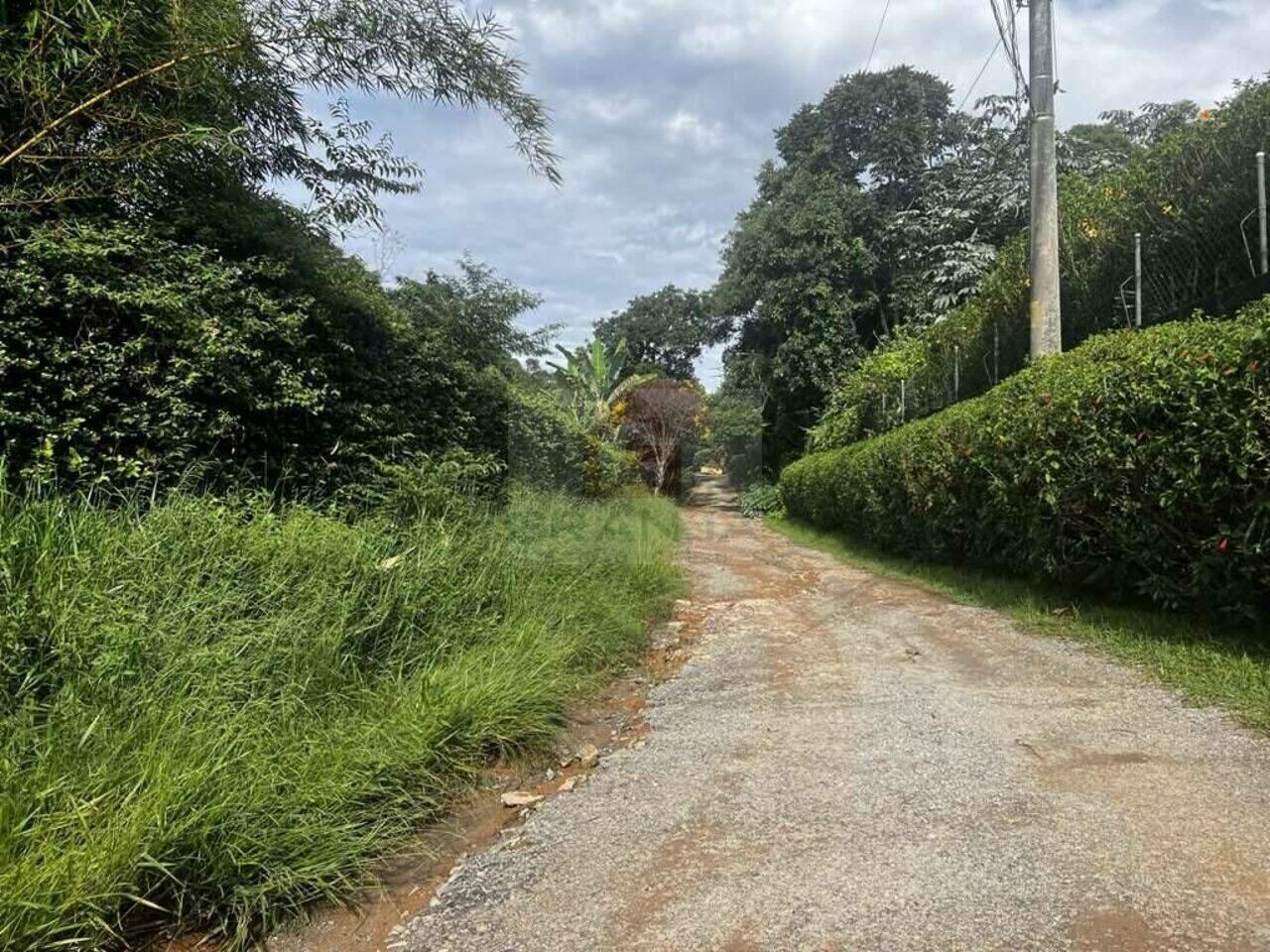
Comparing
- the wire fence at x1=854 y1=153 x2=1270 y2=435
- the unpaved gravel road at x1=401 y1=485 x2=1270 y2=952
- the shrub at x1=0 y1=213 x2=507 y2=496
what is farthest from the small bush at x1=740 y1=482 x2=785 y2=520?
the unpaved gravel road at x1=401 y1=485 x2=1270 y2=952

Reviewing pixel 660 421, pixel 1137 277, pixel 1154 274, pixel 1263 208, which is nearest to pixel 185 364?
pixel 1263 208

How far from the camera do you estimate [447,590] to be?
153 inches

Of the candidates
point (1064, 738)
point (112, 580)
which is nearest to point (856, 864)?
point (1064, 738)

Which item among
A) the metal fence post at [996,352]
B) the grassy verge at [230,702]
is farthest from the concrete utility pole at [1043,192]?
the grassy verge at [230,702]

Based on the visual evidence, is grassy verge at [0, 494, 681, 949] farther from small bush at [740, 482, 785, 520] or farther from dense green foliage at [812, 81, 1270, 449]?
small bush at [740, 482, 785, 520]

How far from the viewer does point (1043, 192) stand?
7004 millimetres

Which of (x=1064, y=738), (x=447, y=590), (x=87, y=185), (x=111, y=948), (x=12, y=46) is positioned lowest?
(x=111, y=948)

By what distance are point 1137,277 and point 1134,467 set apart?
2560 mm

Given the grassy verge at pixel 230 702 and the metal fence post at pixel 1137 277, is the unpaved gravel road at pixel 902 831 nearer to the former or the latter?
the grassy verge at pixel 230 702

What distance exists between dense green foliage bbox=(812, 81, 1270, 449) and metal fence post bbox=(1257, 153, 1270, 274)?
15cm

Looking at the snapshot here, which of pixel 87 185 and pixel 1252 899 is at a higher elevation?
pixel 87 185

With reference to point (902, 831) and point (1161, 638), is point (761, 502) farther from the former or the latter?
point (902, 831)

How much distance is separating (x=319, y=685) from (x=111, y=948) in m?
1.14

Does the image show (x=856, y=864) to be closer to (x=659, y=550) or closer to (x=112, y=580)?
(x=112, y=580)
